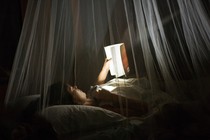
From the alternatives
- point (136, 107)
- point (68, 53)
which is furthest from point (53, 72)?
point (136, 107)

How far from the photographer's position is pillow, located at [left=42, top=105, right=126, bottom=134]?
1491 millimetres

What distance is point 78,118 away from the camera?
1.54 meters

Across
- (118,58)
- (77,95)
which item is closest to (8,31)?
(77,95)

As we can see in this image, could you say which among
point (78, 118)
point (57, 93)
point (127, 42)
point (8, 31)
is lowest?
point (78, 118)

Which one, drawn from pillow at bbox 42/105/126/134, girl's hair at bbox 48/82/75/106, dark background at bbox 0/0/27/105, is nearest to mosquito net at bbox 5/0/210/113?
girl's hair at bbox 48/82/75/106

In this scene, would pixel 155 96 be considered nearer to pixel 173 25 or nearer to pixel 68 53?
pixel 173 25

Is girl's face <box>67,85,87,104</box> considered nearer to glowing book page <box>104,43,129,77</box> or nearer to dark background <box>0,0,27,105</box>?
glowing book page <box>104,43,129,77</box>

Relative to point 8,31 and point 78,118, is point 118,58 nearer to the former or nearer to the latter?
point 78,118

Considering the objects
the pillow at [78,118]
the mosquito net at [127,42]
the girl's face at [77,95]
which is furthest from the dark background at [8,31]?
the pillow at [78,118]

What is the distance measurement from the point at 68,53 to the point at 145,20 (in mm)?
692

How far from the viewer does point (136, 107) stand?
170 cm

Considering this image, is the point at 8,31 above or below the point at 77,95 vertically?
above

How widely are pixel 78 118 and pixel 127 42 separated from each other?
0.77m

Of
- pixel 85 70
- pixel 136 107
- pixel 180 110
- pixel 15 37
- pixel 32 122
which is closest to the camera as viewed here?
pixel 180 110
